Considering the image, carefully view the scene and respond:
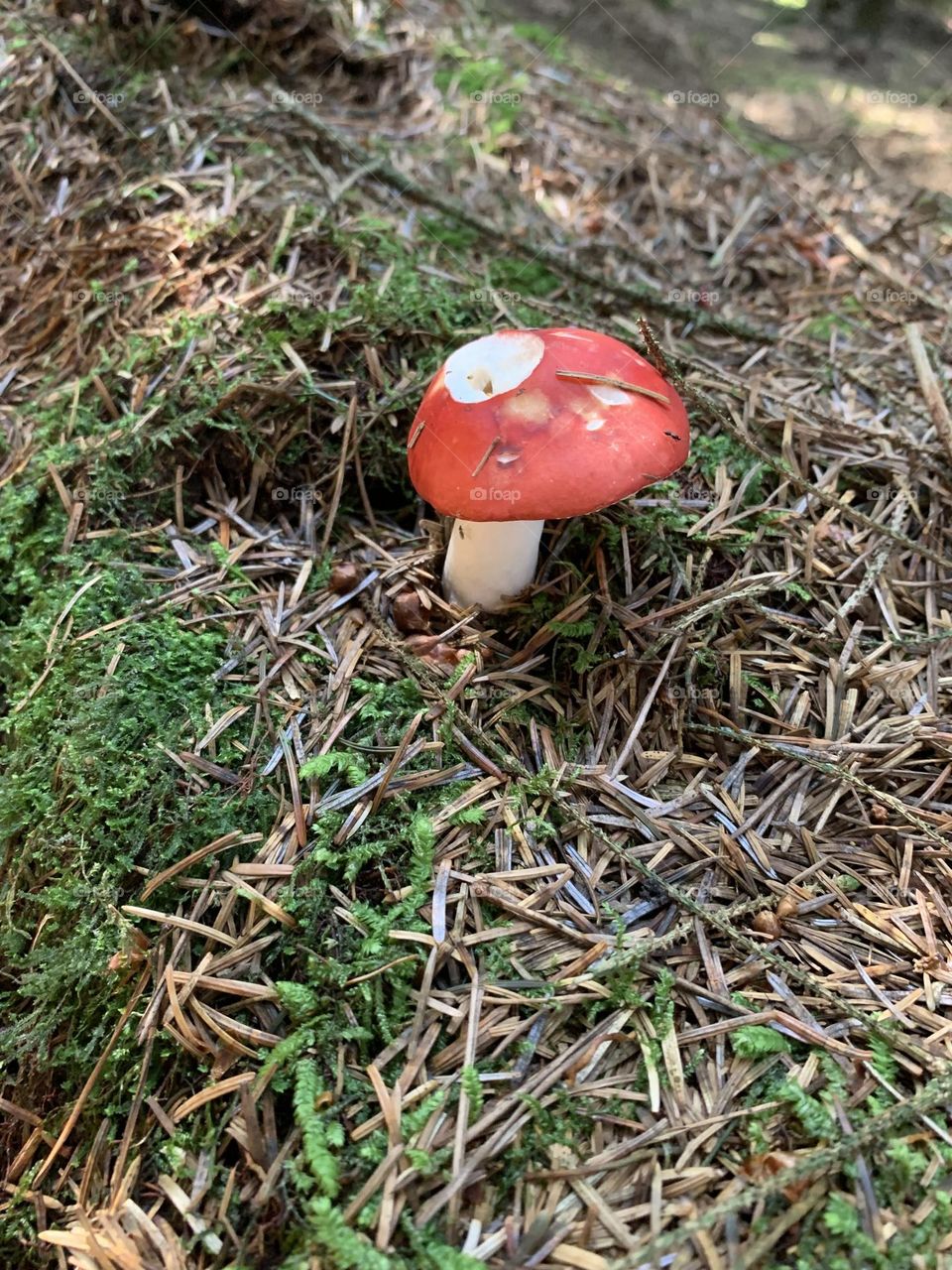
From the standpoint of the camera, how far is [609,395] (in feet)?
6.58

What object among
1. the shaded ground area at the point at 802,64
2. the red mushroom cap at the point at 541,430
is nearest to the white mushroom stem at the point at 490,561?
the red mushroom cap at the point at 541,430

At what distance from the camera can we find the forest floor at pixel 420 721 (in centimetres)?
149

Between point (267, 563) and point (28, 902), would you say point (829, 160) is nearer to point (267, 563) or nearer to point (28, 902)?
point (267, 563)

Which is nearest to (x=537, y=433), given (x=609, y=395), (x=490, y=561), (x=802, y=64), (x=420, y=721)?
(x=609, y=395)

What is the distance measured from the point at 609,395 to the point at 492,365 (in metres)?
0.34

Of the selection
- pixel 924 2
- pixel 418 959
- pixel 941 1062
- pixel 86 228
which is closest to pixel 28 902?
pixel 418 959

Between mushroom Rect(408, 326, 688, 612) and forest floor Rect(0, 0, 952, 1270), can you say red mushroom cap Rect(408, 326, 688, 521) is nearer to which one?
mushroom Rect(408, 326, 688, 612)

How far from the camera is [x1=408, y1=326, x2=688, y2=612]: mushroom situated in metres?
1.86

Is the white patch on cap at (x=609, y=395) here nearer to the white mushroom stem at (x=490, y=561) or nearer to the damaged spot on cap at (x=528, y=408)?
the damaged spot on cap at (x=528, y=408)

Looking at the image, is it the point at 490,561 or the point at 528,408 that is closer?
the point at 528,408

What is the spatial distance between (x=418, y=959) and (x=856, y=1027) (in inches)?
37.8

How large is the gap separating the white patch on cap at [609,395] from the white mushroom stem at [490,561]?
0.41 meters

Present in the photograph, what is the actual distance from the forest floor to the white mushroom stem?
3.8 inches

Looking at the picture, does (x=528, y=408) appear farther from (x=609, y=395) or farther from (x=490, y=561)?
(x=490, y=561)
